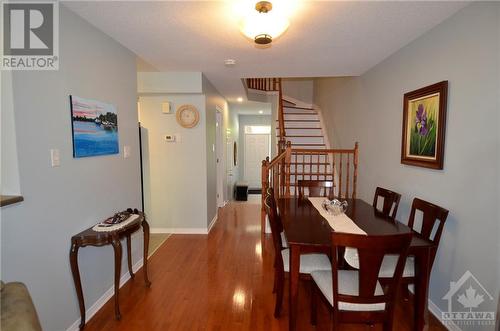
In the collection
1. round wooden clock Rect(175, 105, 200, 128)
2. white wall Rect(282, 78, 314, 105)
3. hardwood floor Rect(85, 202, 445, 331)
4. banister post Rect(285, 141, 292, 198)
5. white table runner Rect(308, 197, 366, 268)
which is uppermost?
white wall Rect(282, 78, 314, 105)

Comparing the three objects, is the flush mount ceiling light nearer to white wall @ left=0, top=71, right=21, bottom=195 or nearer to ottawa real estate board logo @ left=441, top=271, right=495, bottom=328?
white wall @ left=0, top=71, right=21, bottom=195

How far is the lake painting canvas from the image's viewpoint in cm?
185

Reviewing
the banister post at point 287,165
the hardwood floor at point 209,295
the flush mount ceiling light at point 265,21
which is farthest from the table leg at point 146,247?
the flush mount ceiling light at point 265,21

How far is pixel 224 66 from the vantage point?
317 cm

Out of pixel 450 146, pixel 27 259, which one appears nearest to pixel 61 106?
pixel 27 259

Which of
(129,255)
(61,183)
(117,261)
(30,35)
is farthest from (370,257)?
(30,35)

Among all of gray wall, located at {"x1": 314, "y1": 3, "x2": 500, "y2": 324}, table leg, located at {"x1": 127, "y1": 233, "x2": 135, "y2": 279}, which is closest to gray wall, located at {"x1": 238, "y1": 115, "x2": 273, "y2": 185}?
gray wall, located at {"x1": 314, "y1": 3, "x2": 500, "y2": 324}

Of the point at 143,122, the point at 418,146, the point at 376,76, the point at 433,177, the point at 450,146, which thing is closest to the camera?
the point at 450,146

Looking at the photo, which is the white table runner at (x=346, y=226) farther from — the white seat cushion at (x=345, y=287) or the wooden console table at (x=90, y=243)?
the wooden console table at (x=90, y=243)

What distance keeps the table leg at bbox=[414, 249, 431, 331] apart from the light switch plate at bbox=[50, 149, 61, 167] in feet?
8.05

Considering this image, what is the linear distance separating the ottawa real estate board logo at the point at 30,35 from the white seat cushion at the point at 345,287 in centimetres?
225

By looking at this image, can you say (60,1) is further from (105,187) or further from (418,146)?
(418,146)

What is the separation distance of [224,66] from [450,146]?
98.4 inches

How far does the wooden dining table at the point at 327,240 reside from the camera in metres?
1.62
